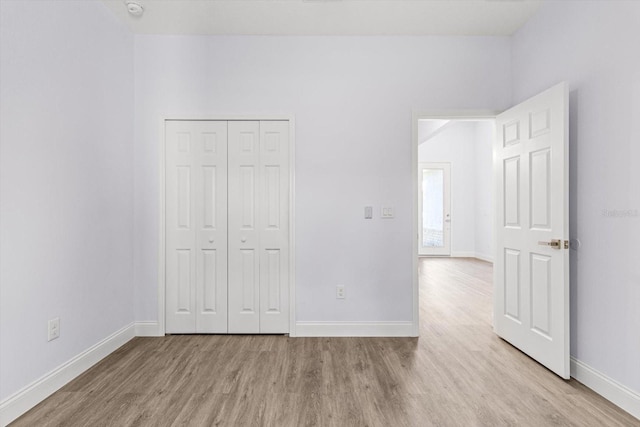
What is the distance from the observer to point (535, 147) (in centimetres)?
250

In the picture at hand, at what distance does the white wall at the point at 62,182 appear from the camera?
1814 millimetres

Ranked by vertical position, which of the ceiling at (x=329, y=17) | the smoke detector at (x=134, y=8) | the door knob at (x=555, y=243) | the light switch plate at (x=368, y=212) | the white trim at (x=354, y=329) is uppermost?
the ceiling at (x=329, y=17)

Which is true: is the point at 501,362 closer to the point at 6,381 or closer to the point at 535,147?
the point at 535,147

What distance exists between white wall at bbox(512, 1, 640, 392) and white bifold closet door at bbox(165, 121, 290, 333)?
2299mm

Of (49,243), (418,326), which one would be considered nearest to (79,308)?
(49,243)

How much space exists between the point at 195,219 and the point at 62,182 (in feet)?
3.59

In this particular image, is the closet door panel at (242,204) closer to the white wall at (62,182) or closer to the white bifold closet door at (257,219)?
the white bifold closet door at (257,219)

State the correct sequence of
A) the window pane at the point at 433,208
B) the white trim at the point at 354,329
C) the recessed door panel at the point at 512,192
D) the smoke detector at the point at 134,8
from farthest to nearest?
the window pane at the point at 433,208, the white trim at the point at 354,329, the recessed door panel at the point at 512,192, the smoke detector at the point at 134,8

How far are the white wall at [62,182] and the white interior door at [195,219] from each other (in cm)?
37

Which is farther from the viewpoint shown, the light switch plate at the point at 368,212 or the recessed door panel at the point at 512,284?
the light switch plate at the point at 368,212

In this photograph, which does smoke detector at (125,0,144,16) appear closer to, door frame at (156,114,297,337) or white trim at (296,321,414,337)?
door frame at (156,114,297,337)

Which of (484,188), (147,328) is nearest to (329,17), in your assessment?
(147,328)

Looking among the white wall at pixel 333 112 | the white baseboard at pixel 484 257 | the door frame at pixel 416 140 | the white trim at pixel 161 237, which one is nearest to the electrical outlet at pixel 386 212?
the white wall at pixel 333 112

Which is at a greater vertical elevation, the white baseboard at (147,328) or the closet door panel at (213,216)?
the closet door panel at (213,216)
